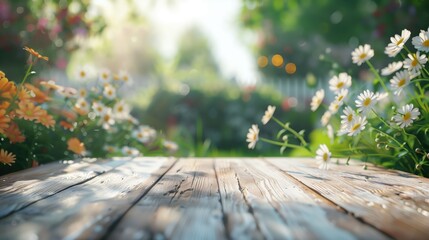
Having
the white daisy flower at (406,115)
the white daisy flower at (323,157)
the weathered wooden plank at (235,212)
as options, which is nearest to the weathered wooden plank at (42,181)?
the weathered wooden plank at (235,212)

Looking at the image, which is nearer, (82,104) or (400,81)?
(400,81)

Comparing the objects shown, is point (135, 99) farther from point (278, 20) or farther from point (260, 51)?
point (260, 51)

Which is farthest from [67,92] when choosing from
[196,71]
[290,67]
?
[290,67]

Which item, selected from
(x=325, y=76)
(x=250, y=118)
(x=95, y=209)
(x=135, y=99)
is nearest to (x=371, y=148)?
(x=95, y=209)

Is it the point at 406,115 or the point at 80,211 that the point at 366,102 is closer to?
the point at 406,115

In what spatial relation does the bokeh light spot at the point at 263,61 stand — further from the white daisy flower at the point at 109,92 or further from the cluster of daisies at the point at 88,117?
the white daisy flower at the point at 109,92

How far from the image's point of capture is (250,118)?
228 inches

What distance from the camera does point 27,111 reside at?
1964 millimetres

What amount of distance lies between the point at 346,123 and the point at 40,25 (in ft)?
13.1

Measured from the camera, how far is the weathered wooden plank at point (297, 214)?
0.91 metres

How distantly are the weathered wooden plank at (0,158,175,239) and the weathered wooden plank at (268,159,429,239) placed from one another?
0.58m

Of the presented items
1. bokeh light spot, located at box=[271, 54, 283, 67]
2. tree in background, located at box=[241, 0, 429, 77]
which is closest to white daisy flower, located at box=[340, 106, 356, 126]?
tree in background, located at box=[241, 0, 429, 77]

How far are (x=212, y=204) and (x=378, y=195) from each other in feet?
1.71

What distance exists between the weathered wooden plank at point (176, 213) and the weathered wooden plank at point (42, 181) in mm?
316
